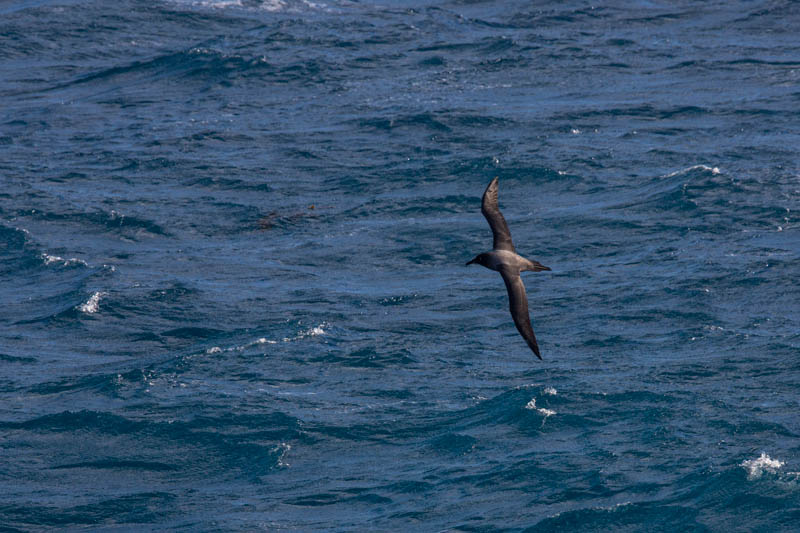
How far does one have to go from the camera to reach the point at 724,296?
22.2 m

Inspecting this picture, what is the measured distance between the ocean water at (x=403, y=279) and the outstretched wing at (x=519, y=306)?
404cm

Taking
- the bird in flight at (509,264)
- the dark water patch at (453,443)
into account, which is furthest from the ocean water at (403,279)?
the bird in flight at (509,264)

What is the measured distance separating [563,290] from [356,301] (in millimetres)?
4024

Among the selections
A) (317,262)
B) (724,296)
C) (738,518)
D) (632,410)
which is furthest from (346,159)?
(738,518)

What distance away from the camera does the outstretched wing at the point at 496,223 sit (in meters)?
14.2

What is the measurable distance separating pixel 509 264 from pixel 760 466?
5.74 m

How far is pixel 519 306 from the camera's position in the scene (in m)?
13.0

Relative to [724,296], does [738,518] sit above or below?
below

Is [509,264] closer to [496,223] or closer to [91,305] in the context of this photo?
[496,223]

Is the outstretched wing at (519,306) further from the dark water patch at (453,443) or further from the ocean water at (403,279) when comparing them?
the dark water patch at (453,443)

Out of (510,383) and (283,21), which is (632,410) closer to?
(510,383)

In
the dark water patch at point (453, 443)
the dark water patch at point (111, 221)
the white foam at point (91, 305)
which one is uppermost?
the dark water patch at point (111, 221)

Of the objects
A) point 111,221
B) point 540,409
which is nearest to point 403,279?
point 540,409

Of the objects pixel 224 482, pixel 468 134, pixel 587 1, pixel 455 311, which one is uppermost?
pixel 587 1
